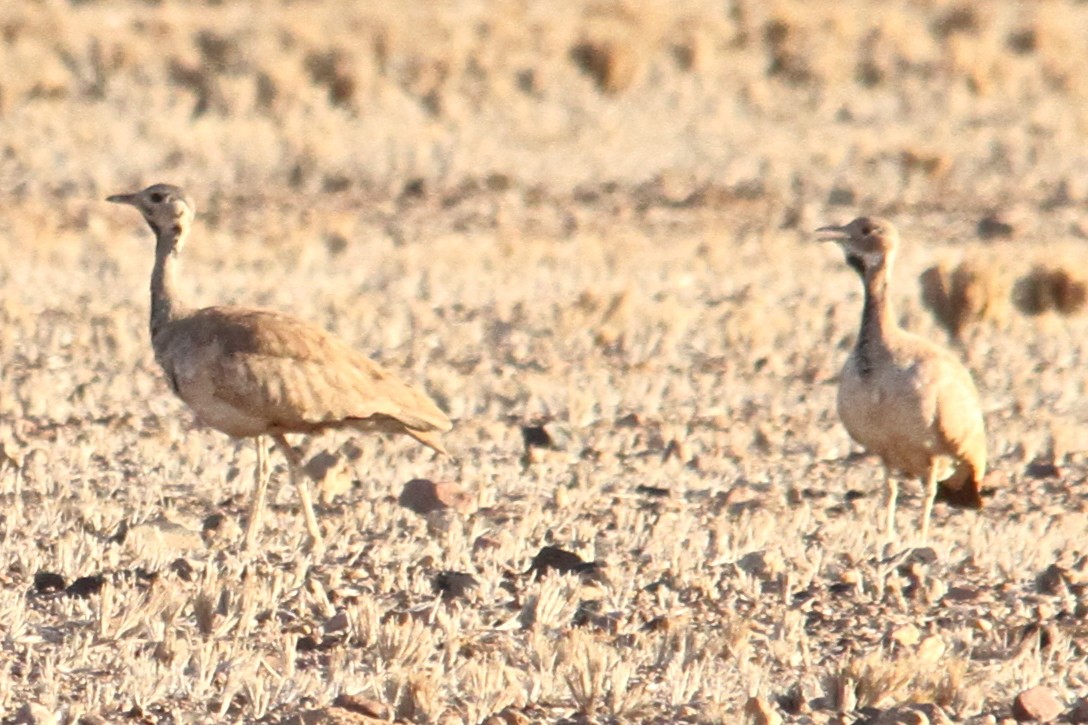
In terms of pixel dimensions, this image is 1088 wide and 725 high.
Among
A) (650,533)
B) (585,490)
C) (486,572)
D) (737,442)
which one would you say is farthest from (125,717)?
(737,442)

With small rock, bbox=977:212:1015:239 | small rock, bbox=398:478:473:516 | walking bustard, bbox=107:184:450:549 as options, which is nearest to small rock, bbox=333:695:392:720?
walking bustard, bbox=107:184:450:549

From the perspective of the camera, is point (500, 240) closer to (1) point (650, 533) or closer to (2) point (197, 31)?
(1) point (650, 533)

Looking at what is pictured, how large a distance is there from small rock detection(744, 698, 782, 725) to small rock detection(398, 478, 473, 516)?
2.43 m

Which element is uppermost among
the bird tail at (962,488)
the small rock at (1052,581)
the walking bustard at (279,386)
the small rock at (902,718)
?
the walking bustard at (279,386)

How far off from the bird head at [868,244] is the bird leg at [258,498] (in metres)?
2.35

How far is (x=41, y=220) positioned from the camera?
1519cm

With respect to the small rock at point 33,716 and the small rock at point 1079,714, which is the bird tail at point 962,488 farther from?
the small rock at point 33,716

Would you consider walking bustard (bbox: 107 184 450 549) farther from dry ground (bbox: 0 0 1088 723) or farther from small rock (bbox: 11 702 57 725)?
small rock (bbox: 11 702 57 725)

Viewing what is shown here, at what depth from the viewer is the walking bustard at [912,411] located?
7.61 meters

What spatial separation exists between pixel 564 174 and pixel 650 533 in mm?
11252

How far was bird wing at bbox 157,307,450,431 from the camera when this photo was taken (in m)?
7.34

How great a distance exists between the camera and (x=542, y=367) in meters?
11.0

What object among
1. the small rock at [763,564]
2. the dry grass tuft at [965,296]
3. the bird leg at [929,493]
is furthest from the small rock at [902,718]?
the dry grass tuft at [965,296]

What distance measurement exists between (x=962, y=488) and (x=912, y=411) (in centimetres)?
61
